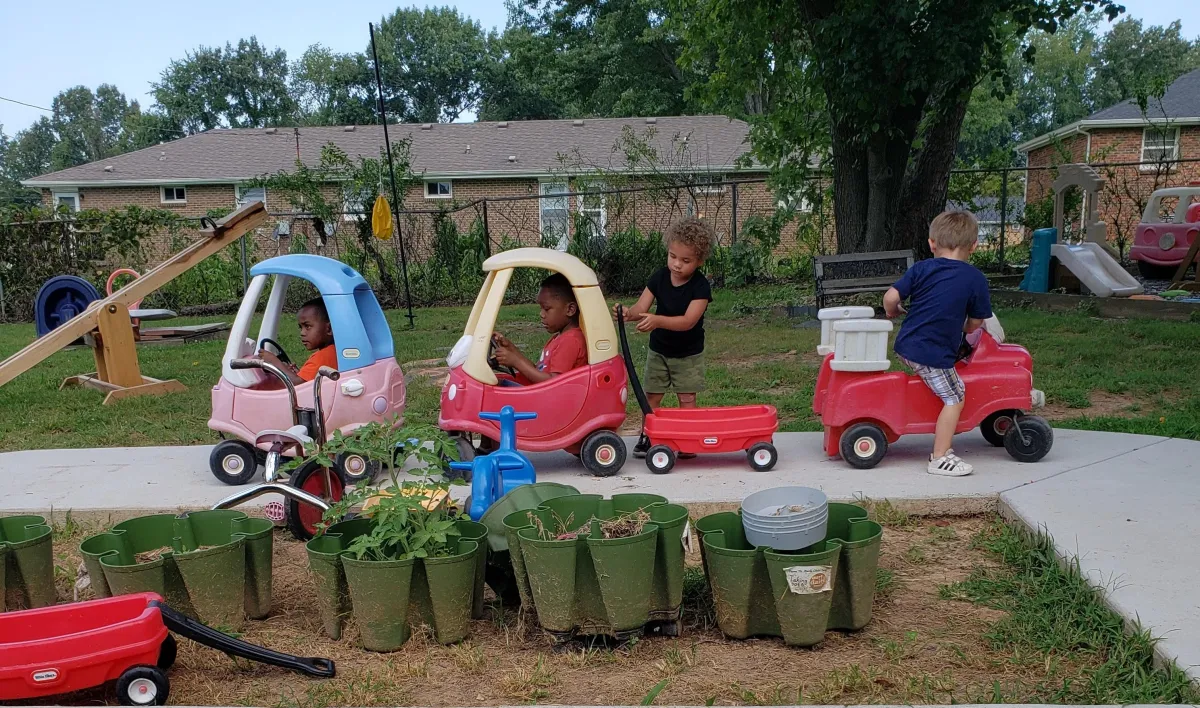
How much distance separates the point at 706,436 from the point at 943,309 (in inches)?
54.2

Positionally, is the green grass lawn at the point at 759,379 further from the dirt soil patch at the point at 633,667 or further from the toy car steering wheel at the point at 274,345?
the dirt soil patch at the point at 633,667

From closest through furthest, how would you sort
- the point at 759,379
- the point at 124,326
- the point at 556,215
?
the point at 759,379 < the point at 124,326 < the point at 556,215

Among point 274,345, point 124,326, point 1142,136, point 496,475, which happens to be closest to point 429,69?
point 1142,136

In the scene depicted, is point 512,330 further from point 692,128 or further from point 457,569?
point 692,128

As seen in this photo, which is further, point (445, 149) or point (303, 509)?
point (445, 149)

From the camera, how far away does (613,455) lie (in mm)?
4867

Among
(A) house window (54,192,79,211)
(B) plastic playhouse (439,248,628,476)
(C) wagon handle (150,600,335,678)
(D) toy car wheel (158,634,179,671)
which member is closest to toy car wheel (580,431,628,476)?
(B) plastic playhouse (439,248,628,476)

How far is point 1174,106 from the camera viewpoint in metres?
26.5

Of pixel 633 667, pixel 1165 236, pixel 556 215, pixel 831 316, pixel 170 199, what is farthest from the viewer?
pixel 170 199

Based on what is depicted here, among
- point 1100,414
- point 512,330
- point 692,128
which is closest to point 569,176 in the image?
point 692,128

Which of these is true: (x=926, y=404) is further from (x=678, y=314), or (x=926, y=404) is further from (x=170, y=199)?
(x=170, y=199)

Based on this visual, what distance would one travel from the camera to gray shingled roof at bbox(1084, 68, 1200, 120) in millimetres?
26000

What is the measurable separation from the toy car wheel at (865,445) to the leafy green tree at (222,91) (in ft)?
195

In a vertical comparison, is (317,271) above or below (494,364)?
above
